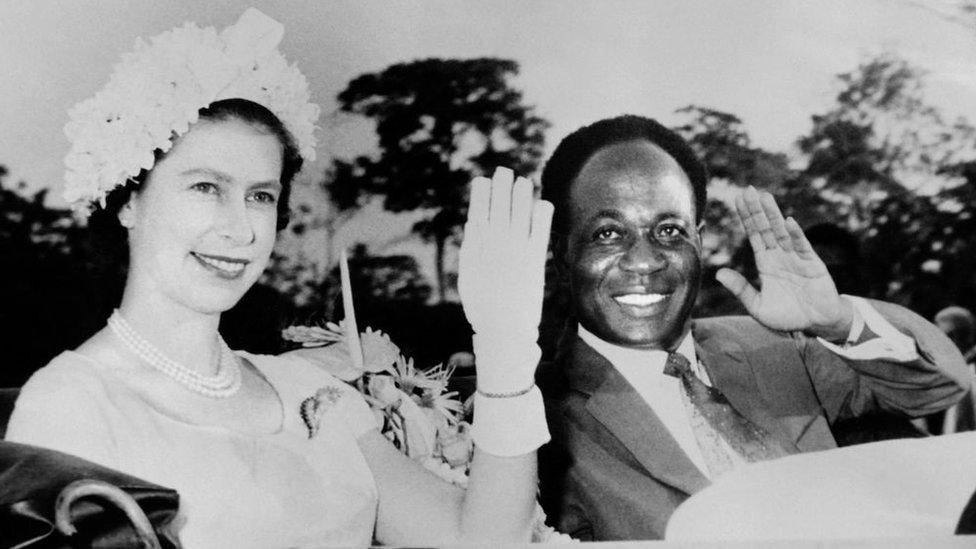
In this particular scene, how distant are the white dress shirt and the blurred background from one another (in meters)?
0.13

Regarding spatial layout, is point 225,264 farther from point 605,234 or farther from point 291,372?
point 605,234

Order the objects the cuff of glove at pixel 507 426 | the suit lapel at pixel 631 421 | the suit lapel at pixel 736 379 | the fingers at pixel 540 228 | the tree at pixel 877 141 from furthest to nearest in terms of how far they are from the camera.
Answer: the tree at pixel 877 141 < the suit lapel at pixel 736 379 < the suit lapel at pixel 631 421 < the fingers at pixel 540 228 < the cuff of glove at pixel 507 426

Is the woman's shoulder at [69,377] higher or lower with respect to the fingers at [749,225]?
lower

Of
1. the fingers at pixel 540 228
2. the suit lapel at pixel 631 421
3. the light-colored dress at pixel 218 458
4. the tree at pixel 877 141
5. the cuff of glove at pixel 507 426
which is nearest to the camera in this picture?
the light-colored dress at pixel 218 458

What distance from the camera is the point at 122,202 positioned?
80.9 inches

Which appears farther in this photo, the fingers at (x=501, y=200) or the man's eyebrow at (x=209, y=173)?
the fingers at (x=501, y=200)

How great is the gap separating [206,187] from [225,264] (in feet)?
0.57

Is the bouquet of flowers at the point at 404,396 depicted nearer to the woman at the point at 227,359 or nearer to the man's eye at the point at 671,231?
the woman at the point at 227,359

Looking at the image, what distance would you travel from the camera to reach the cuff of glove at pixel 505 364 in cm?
201

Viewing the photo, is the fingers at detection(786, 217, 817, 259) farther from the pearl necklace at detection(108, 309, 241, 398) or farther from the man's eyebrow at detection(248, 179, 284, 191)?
the pearl necklace at detection(108, 309, 241, 398)

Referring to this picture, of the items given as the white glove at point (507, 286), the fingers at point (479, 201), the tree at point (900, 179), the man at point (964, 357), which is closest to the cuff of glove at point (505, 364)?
the white glove at point (507, 286)

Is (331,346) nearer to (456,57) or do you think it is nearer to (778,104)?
(456,57)

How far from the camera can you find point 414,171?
7.57 ft

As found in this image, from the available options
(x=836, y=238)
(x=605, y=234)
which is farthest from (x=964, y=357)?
(x=605, y=234)
